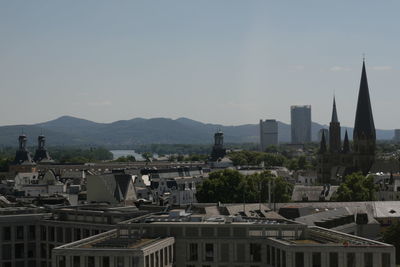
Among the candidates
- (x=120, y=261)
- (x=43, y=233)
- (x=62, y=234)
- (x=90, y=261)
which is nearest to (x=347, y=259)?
(x=120, y=261)

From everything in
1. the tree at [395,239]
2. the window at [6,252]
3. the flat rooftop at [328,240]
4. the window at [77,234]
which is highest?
the flat rooftop at [328,240]

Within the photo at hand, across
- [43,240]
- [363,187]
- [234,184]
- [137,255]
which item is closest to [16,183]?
[234,184]

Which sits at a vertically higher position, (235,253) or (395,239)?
(235,253)

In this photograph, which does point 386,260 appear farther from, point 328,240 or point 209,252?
point 209,252

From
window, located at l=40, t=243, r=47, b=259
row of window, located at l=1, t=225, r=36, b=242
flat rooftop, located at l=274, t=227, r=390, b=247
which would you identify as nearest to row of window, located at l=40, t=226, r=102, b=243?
window, located at l=40, t=243, r=47, b=259

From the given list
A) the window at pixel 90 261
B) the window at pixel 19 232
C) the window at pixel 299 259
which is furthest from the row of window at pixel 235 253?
the window at pixel 19 232

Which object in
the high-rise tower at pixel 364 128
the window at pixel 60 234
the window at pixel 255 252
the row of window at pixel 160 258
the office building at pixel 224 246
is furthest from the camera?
the high-rise tower at pixel 364 128

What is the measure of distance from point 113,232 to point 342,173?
12515 centimetres

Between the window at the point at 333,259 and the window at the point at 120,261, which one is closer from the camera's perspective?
the window at the point at 120,261

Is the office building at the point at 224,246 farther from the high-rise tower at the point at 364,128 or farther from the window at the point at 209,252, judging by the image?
the high-rise tower at the point at 364,128

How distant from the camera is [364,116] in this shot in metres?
183

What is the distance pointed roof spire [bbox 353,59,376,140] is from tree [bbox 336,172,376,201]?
33.2m

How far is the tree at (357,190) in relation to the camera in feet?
436

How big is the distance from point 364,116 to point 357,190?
46.4 meters
